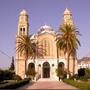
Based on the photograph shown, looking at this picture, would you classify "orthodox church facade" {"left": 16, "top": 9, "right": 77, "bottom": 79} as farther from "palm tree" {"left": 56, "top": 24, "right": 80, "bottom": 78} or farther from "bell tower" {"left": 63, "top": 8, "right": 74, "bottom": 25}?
"palm tree" {"left": 56, "top": 24, "right": 80, "bottom": 78}

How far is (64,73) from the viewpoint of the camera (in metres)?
74.9

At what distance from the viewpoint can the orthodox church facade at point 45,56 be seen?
84188mm

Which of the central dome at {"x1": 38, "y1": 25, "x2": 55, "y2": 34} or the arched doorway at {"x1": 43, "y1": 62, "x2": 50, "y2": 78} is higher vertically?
the central dome at {"x1": 38, "y1": 25, "x2": 55, "y2": 34}

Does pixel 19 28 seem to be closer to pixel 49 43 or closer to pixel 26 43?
pixel 49 43

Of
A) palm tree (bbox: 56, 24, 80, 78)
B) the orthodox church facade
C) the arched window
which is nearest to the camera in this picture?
palm tree (bbox: 56, 24, 80, 78)

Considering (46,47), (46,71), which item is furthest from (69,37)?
(46,71)

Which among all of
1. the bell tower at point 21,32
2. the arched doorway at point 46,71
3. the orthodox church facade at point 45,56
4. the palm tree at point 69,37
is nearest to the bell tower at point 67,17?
the orthodox church facade at point 45,56

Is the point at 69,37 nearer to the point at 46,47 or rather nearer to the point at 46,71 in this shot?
the point at 46,47

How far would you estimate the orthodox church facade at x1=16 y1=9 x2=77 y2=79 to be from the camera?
8419cm

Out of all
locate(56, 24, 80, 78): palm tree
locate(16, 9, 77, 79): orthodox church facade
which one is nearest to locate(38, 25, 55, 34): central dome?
locate(16, 9, 77, 79): orthodox church facade

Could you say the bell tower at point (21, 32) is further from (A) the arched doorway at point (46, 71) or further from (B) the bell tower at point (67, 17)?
(B) the bell tower at point (67, 17)

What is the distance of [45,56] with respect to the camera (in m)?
86.0

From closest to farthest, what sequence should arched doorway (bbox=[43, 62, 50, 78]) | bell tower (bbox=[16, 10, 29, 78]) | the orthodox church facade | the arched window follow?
bell tower (bbox=[16, 10, 29, 78]) < the orthodox church facade < the arched window < arched doorway (bbox=[43, 62, 50, 78])

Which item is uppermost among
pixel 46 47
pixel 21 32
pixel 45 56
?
pixel 21 32
